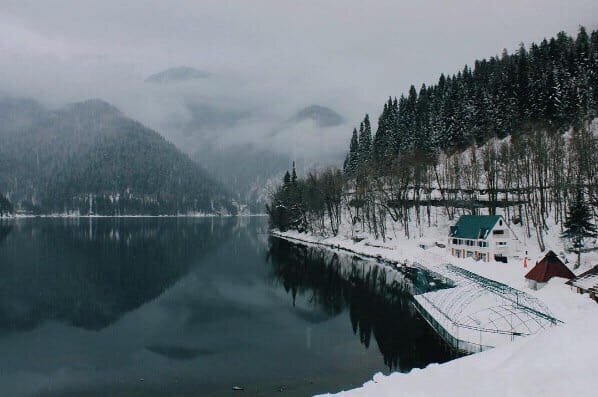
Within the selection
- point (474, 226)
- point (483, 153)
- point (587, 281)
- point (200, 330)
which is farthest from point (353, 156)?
point (200, 330)

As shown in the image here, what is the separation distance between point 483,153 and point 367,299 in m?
49.2

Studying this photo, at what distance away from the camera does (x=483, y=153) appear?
264ft

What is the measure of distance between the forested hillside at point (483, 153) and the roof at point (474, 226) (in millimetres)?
6506

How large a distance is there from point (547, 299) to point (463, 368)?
2521cm

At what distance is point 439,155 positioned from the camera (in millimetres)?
104188

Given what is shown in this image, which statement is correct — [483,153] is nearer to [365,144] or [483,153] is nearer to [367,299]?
[367,299]

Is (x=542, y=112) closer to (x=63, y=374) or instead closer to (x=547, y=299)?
(x=547, y=299)

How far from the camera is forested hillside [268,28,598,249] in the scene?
66.3 m

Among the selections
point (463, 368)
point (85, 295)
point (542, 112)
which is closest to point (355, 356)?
point (463, 368)

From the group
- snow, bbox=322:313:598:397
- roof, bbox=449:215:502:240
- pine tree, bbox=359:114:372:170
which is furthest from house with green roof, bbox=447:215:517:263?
pine tree, bbox=359:114:372:170

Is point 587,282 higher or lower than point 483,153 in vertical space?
lower

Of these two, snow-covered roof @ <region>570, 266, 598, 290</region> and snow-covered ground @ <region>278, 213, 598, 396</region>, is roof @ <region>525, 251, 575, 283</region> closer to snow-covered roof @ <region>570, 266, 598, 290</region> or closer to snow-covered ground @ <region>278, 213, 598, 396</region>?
snow-covered roof @ <region>570, 266, 598, 290</region>

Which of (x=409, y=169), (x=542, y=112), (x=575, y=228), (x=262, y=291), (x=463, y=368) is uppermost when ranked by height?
(x=542, y=112)

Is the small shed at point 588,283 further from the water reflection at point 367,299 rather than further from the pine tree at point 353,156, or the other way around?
the pine tree at point 353,156
